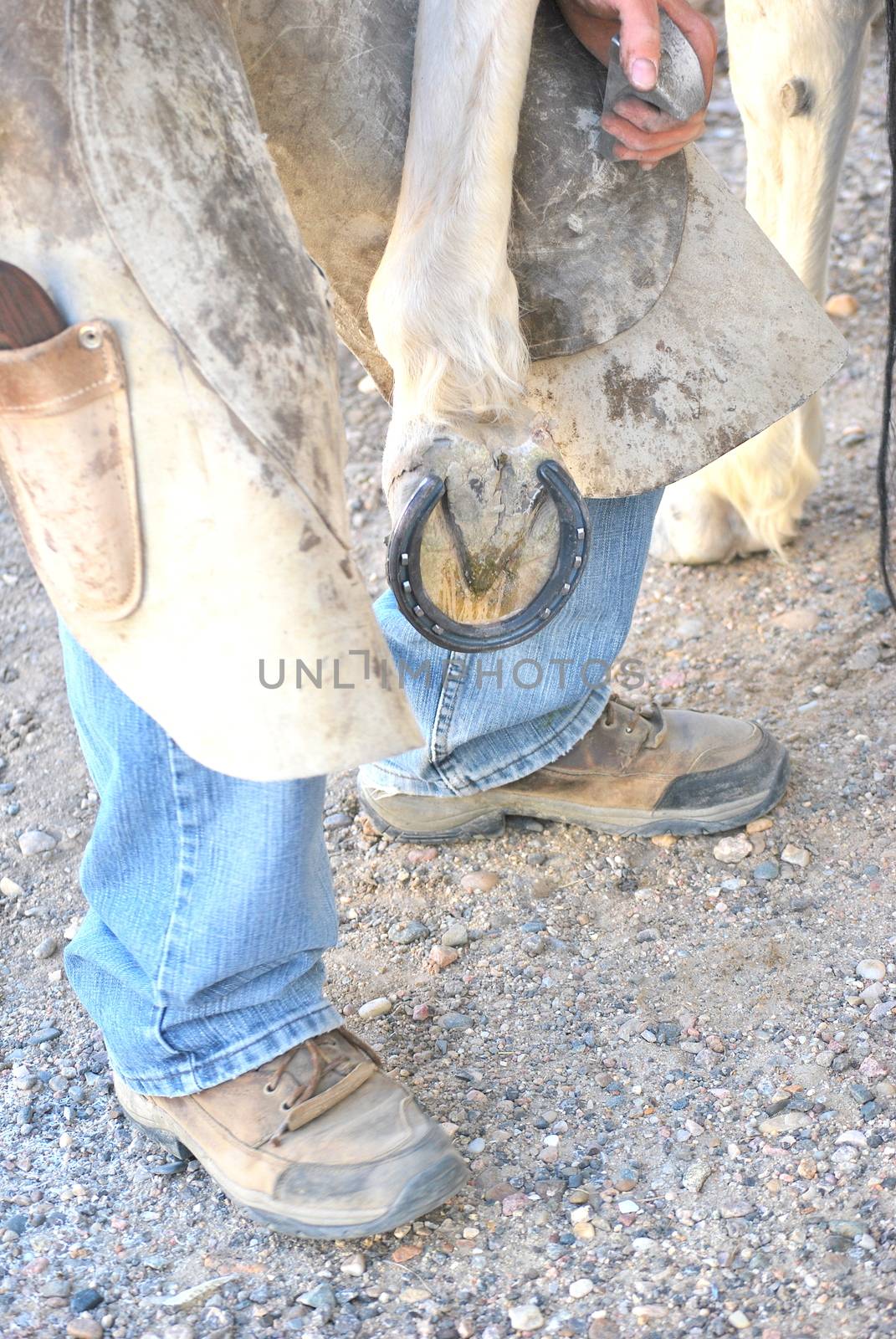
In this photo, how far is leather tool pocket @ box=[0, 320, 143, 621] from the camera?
872 mm

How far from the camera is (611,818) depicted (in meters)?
1.66

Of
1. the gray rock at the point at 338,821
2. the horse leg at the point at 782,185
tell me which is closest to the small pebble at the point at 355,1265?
the gray rock at the point at 338,821

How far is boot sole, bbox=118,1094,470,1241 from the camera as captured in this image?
1.12m

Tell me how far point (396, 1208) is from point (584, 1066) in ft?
0.94

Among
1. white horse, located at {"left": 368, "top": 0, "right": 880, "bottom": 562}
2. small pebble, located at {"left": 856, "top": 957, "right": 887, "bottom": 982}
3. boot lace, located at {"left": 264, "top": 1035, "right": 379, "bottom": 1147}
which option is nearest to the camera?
white horse, located at {"left": 368, "top": 0, "right": 880, "bottom": 562}

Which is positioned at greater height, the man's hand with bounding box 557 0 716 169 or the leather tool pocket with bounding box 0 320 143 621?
the man's hand with bounding box 557 0 716 169

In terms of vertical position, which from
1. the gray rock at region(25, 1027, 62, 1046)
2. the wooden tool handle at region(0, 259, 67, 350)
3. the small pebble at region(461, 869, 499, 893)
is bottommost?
the gray rock at region(25, 1027, 62, 1046)

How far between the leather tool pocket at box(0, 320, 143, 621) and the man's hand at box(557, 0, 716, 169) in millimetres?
538

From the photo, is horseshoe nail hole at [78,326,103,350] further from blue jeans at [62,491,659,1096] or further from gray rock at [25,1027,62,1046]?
gray rock at [25,1027,62,1046]

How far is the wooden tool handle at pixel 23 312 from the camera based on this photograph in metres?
0.86

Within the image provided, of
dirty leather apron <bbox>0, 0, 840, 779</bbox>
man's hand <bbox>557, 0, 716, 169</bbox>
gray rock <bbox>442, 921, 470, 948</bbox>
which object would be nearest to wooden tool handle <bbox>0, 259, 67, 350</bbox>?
dirty leather apron <bbox>0, 0, 840, 779</bbox>

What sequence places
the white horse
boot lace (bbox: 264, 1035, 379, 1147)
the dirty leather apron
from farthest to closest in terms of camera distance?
boot lace (bbox: 264, 1035, 379, 1147)
the white horse
the dirty leather apron

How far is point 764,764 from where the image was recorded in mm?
1657

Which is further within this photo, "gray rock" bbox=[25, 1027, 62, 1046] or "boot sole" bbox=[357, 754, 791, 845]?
"boot sole" bbox=[357, 754, 791, 845]
